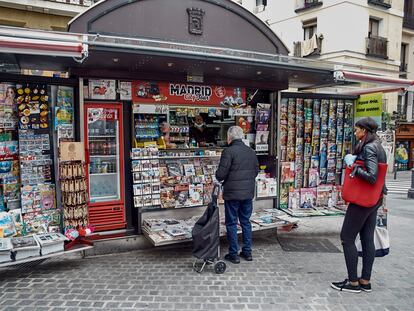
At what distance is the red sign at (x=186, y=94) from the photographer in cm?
523

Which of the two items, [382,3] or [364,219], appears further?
[382,3]

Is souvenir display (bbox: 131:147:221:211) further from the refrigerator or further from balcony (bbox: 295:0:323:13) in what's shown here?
balcony (bbox: 295:0:323:13)

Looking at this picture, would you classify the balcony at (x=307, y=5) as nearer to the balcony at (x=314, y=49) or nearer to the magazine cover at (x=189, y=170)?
the balcony at (x=314, y=49)

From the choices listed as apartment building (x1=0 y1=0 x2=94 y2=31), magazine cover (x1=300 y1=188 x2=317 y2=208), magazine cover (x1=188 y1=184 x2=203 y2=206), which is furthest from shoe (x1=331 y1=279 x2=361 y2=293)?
apartment building (x1=0 y1=0 x2=94 y2=31)

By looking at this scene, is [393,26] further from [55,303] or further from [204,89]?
[55,303]

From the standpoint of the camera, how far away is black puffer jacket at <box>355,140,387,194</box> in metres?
3.63

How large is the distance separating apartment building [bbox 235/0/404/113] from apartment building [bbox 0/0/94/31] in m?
11.5

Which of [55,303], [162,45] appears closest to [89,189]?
[55,303]

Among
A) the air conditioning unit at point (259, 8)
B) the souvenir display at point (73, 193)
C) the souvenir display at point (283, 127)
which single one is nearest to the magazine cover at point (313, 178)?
the souvenir display at point (283, 127)

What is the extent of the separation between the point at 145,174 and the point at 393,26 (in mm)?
18167

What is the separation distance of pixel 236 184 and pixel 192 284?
1.34 metres

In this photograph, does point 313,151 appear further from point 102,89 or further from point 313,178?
point 102,89

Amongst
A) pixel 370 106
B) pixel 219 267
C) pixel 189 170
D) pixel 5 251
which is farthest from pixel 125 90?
pixel 370 106

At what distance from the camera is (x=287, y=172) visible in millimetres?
6250
